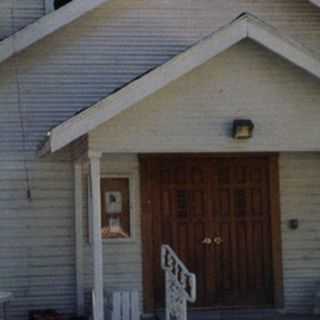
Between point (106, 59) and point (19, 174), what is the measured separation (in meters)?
2.09

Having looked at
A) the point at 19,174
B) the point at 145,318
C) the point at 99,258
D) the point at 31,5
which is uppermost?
the point at 31,5

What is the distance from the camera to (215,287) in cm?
1327

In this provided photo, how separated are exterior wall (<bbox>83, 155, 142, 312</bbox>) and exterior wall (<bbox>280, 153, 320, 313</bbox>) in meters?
2.20

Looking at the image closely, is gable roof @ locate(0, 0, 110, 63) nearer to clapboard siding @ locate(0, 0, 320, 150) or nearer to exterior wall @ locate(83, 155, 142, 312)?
clapboard siding @ locate(0, 0, 320, 150)

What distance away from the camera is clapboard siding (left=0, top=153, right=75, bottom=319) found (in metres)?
12.8

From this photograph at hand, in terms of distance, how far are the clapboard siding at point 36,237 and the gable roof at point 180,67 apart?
1.67 metres

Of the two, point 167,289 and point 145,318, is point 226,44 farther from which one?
point 145,318

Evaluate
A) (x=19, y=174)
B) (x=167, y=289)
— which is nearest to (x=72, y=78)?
(x=19, y=174)

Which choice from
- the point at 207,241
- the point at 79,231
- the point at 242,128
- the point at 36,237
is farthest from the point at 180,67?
the point at 36,237

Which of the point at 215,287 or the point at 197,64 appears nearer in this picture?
the point at 197,64

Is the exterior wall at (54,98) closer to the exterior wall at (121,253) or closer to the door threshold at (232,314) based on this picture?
the exterior wall at (121,253)

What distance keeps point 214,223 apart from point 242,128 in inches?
102

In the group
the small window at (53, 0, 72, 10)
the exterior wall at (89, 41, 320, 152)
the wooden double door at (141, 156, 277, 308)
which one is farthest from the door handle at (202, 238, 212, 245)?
the small window at (53, 0, 72, 10)

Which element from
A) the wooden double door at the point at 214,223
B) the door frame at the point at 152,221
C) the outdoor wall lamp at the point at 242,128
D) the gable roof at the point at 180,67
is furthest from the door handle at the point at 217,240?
the gable roof at the point at 180,67
